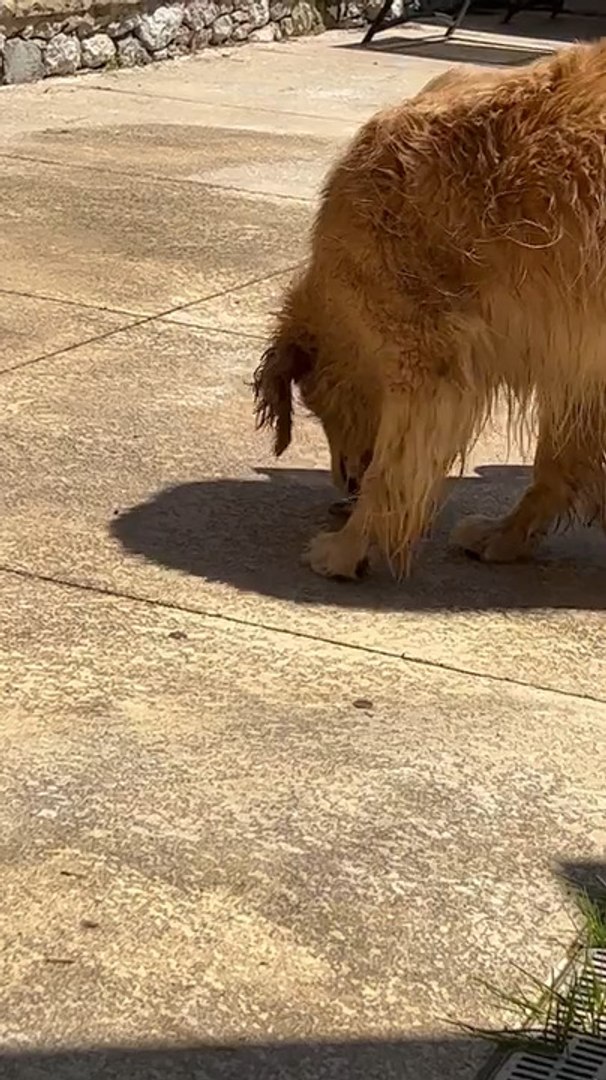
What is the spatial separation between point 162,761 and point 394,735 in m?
0.53

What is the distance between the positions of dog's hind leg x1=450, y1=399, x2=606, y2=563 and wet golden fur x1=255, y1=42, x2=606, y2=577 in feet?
0.34

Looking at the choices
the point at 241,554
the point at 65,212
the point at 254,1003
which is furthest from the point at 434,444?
the point at 65,212

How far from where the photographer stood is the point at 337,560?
16.4 feet

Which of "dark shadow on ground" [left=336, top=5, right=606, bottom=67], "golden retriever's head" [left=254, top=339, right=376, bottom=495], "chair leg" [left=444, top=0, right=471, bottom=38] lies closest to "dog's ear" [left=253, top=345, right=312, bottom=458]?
"golden retriever's head" [left=254, top=339, right=376, bottom=495]

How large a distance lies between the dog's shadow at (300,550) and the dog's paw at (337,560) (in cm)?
3

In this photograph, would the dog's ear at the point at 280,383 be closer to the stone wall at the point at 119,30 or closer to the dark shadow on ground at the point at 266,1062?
the dark shadow on ground at the point at 266,1062

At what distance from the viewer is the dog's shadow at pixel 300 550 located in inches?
195

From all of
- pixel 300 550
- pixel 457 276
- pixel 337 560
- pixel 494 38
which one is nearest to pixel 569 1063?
pixel 337 560

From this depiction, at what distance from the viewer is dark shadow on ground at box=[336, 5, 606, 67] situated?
15570 mm

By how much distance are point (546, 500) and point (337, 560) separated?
71 centimetres

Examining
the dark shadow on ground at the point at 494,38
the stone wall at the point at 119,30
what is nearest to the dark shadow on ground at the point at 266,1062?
the stone wall at the point at 119,30

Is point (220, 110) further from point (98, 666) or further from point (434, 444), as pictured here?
point (98, 666)

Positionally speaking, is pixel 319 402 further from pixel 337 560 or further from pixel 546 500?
pixel 546 500

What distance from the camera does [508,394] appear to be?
16.4ft
